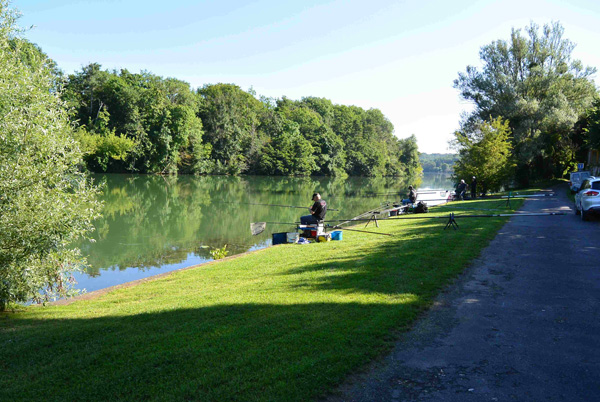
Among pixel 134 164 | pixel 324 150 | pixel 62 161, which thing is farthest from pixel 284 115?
pixel 62 161

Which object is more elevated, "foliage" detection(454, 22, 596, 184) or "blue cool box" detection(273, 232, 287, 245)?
"foliage" detection(454, 22, 596, 184)

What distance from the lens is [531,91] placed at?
4553 centimetres

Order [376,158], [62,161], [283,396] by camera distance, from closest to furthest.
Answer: [283,396] → [62,161] → [376,158]

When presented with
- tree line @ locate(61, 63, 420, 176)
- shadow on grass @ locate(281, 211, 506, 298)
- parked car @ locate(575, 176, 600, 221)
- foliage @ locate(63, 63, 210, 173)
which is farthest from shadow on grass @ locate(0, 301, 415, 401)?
foliage @ locate(63, 63, 210, 173)

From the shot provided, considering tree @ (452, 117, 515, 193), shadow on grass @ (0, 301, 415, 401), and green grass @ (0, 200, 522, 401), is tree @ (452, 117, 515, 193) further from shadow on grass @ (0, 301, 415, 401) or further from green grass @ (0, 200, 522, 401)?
shadow on grass @ (0, 301, 415, 401)

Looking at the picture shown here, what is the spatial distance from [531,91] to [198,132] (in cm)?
5928

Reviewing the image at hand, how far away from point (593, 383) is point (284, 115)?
10432 cm

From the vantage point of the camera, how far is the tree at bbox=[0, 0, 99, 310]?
9188 mm

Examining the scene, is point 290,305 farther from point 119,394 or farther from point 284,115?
point 284,115

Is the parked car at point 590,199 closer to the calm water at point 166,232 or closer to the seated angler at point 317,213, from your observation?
the seated angler at point 317,213

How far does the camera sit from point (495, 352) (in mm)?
5465

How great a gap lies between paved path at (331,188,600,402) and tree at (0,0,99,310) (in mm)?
8199

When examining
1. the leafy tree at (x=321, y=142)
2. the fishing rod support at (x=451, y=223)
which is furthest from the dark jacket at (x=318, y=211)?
the leafy tree at (x=321, y=142)

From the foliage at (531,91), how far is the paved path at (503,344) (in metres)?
39.0
